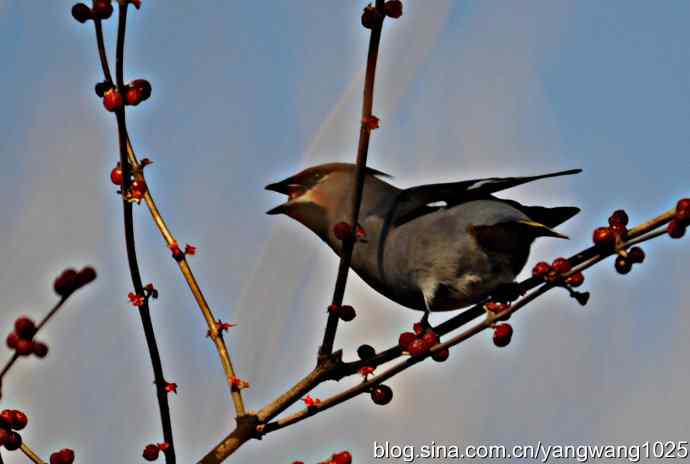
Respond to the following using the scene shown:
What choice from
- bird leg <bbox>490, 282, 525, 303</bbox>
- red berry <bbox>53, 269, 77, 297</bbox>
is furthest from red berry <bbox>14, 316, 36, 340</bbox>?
bird leg <bbox>490, 282, 525, 303</bbox>

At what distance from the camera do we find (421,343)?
280 centimetres

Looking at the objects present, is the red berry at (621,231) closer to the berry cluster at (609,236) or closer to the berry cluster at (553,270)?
the berry cluster at (609,236)

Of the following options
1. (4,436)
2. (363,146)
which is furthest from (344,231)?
(4,436)

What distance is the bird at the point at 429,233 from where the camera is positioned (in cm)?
354

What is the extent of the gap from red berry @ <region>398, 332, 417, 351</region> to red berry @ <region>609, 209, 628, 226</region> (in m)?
0.78

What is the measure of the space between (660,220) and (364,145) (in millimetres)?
955

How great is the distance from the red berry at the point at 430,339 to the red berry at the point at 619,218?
0.71 metres

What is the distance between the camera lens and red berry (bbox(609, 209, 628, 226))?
2.88m

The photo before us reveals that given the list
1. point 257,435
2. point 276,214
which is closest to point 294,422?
point 257,435

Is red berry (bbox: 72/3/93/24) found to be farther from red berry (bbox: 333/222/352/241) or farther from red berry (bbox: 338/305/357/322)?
red berry (bbox: 338/305/357/322)

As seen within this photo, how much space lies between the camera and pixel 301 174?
376 centimetres

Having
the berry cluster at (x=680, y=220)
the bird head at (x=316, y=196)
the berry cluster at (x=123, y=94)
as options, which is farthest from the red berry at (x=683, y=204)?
the berry cluster at (x=123, y=94)

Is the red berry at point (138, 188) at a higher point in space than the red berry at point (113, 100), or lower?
higher

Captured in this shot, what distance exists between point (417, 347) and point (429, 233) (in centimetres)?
88
